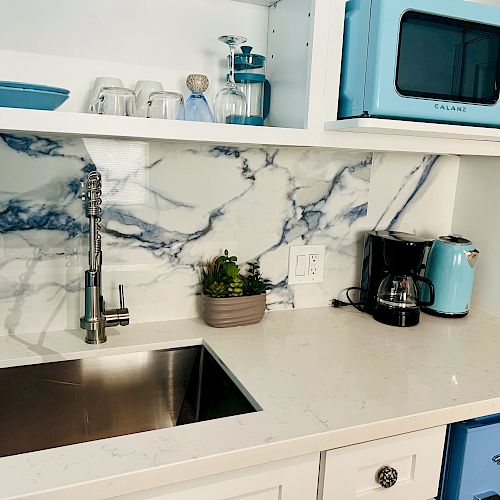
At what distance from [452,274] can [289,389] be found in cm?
77

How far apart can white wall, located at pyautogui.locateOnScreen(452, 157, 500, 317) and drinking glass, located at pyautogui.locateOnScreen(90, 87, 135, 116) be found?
1.16 m

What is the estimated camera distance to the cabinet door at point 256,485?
88 centimetres

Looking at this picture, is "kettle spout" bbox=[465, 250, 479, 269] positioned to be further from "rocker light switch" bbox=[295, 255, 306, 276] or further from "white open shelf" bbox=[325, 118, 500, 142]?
"rocker light switch" bbox=[295, 255, 306, 276]

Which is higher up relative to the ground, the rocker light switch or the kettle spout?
the kettle spout

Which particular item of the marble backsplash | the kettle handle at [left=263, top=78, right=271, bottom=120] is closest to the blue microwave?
the kettle handle at [left=263, top=78, right=271, bottom=120]

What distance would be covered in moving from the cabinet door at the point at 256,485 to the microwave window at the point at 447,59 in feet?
2.78

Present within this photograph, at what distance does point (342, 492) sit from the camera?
1.02 meters

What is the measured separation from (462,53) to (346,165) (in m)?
0.47

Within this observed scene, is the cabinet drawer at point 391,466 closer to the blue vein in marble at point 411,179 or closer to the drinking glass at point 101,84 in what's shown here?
the blue vein in marble at point 411,179

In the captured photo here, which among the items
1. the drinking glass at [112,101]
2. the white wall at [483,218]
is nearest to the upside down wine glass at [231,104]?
the drinking glass at [112,101]

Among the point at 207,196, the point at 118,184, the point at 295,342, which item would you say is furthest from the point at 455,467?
the point at 118,184

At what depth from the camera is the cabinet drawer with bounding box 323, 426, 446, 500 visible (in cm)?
101

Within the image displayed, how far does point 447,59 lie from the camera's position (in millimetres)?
1278

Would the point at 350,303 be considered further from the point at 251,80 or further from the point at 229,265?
the point at 251,80
